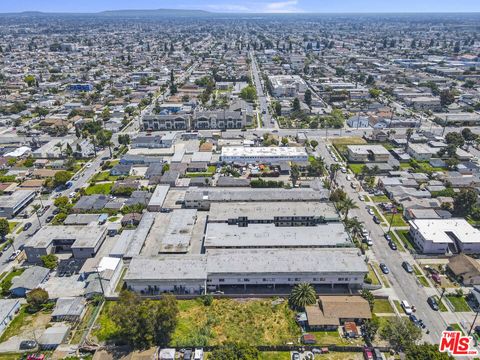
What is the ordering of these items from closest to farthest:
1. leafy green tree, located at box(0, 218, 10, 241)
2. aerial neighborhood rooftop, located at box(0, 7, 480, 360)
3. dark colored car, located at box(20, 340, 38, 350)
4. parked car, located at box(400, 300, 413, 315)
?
dark colored car, located at box(20, 340, 38, 350) < aerial neighborhood rooftop, located at box(0, 7, 480, 360) < parked car, located at box(400, 300, 413, 315) < leafy green tree, located at box(0, 218, 10, 241)

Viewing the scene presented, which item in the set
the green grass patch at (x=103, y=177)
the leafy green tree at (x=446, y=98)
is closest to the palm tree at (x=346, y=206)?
the green grass patch at (x=103, y=177)

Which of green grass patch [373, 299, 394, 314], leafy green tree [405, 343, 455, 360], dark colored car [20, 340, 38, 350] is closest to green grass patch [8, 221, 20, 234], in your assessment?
dark colored car [20, 340, 38, 350]

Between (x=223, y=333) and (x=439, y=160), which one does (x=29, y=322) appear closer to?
(x=223, y=333)

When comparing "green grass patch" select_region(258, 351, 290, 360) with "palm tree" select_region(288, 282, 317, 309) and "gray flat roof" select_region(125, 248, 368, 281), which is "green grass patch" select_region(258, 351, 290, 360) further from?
"gray flat roof" select_region(125, 248, 368, 281)

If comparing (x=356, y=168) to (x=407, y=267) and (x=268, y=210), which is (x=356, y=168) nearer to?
(x=268, y=210)

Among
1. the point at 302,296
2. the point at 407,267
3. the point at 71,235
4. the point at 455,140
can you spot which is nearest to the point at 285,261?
the point at 302,296

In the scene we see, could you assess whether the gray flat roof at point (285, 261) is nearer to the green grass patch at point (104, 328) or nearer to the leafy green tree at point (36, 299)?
the green grass patch at point (104, 328)
